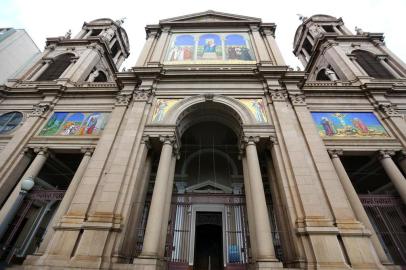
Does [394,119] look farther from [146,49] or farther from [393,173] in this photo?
[146,49]

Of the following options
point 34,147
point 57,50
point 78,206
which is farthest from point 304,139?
point 57,50

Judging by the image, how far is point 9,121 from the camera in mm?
12906

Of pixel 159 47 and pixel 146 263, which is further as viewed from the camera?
pixel 159 47

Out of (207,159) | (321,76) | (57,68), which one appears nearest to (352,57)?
(321,76)

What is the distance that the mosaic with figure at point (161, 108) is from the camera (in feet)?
35.1

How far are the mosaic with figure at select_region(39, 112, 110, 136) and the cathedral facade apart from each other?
86mm

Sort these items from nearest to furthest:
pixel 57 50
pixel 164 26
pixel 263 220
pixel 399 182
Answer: pixel 263 220 → pixel 399 182 → pixel 164 26 → pixel 57 50

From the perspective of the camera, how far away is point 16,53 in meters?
18.7

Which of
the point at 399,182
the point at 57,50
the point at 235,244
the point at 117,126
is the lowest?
the point at 235,244

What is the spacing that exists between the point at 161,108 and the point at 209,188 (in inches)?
253

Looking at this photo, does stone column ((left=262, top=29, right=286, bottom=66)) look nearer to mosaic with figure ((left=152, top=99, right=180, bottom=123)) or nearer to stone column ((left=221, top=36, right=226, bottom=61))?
stone column ((left=221, top=36, right=226, bottom=61))

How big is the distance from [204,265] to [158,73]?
37.9ft

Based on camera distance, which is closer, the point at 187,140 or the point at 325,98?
the point at 325,98

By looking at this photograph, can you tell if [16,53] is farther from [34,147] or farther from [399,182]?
[399,182]
